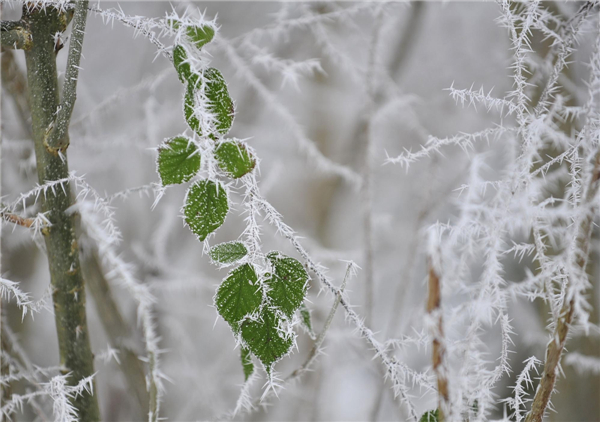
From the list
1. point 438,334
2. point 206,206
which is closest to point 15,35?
point 206,206

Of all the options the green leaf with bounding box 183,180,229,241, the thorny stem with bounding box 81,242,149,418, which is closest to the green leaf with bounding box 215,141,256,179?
the green leaf with bounding box 183,180,229,241

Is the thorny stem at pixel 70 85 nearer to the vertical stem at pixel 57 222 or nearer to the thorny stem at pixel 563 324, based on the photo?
the vertical stem at pixel 57 222

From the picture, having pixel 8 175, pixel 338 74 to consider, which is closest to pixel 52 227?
pixel 8 175

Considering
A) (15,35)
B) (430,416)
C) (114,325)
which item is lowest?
(114,325)

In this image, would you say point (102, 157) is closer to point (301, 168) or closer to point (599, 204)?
point (301, 168)

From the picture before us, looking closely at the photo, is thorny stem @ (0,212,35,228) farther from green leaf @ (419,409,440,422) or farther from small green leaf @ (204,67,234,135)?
green leaf @ (419,409,440,422)

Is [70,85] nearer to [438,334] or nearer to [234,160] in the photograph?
[234,160]
